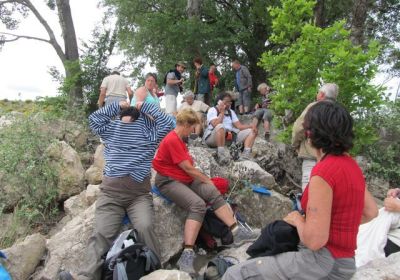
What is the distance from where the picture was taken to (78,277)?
370 cm

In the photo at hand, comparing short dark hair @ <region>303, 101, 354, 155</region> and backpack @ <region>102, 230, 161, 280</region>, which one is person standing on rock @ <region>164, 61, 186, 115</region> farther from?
short dark hair @ <region>303, 101, 354, 155</region>

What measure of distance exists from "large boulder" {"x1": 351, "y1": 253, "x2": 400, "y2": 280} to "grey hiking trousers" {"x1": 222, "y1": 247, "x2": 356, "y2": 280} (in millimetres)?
192

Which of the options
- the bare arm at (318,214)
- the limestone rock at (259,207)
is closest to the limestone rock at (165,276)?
the bare arm at (318,214)

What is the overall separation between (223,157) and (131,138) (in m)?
2.68

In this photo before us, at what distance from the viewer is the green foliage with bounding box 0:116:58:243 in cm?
580

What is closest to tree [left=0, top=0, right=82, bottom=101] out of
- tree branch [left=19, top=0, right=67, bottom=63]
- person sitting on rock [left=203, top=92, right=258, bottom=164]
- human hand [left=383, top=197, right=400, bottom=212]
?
tree branch [left=19, top=0, right=67, bottom=63]

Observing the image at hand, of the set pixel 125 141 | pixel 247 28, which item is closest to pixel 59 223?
pixel 125 141

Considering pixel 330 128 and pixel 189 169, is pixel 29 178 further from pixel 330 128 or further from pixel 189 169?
pixel 330 128

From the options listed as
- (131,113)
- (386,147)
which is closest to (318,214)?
(131,113)

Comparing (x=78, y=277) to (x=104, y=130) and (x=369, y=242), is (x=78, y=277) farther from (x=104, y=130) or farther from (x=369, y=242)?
(x=369, y=242)

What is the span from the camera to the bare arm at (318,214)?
2180 mm

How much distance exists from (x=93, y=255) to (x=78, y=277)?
0.23 meters

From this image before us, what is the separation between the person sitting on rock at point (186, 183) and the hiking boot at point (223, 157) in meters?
1.98

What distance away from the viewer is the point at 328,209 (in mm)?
2184
